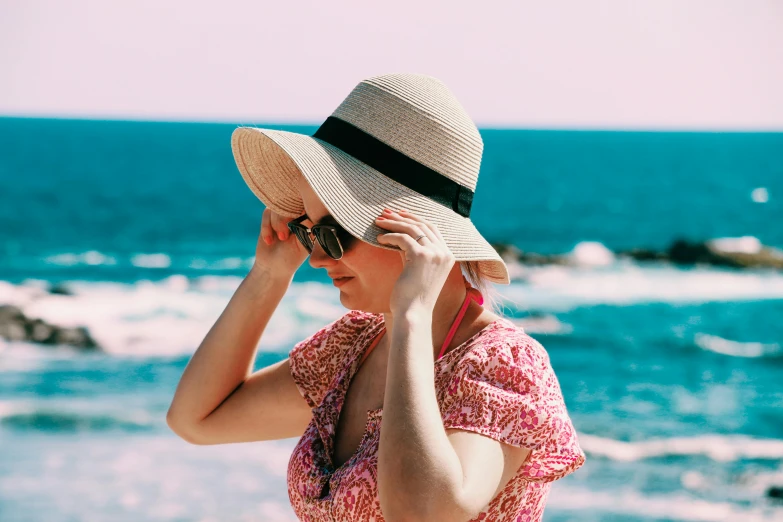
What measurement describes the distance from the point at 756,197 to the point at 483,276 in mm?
59351

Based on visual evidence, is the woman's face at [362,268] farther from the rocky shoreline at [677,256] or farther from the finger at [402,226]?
the rocky shoreline at [677,256]

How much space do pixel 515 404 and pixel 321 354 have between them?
2.51 feet

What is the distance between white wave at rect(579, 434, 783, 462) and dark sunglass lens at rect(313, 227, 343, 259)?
8.62m

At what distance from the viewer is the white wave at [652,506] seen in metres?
8.66

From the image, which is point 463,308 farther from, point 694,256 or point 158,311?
point 694,256

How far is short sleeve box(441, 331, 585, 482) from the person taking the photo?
193cm

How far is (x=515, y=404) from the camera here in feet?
6.39

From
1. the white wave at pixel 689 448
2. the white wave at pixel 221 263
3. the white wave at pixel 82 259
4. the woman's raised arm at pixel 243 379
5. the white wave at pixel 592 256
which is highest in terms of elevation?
the woman's raised arm at pixel 243 379

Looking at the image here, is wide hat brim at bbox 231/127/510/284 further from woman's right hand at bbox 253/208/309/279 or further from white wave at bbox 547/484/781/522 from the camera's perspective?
white wave at bbox 547/484/781/522

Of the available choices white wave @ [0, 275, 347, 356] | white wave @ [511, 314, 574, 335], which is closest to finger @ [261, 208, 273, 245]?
white wave @ [0, 275, 347, 356]

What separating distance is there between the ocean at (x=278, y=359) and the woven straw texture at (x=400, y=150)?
36.7 inches

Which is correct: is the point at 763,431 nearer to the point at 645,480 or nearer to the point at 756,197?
the point at 645,480

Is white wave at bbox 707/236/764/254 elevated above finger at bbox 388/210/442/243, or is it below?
below

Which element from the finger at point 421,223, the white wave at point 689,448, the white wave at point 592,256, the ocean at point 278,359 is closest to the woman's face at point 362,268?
the finger at point 421,223
